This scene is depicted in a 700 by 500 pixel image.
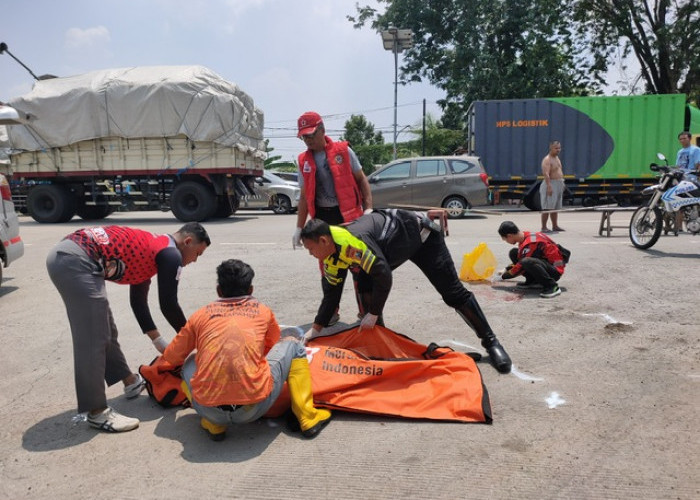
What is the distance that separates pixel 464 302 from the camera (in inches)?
155

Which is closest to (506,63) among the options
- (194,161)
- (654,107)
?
Answer: (654,107)

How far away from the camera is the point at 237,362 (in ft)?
9.05

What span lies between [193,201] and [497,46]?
15.0 metres

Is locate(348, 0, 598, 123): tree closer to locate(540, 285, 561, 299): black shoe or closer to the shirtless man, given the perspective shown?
the shirtless man

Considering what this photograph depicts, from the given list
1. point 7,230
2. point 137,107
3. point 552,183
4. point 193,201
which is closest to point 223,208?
point 193,201

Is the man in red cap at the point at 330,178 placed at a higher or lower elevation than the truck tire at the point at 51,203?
higher

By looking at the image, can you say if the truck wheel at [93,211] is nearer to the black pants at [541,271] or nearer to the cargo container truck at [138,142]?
the cargo container truck at [138,142]

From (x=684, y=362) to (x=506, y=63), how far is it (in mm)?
21124

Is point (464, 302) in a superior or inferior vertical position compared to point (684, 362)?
superior

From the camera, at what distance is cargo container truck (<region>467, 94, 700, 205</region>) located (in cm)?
1655

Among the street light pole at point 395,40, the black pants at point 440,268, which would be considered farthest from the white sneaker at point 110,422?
the street light pole at point 395,40

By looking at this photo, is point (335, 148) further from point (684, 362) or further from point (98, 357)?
point (684, 362)

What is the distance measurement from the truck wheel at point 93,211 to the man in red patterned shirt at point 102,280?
14.9m

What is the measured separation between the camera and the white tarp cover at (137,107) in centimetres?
1399
